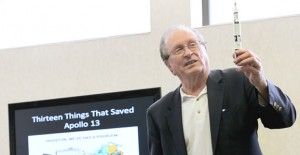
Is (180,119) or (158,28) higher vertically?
(158,28)

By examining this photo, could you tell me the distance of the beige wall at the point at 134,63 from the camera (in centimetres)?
402

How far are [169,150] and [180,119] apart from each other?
14 centimetres

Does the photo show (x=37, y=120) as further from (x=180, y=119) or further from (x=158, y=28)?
(x=180, y=119)

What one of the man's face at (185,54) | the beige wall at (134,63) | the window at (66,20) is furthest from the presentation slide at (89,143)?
the man's face at (185,54)

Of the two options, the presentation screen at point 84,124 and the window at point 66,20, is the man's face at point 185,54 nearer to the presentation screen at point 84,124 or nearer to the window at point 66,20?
the presentation screen at point 84,124

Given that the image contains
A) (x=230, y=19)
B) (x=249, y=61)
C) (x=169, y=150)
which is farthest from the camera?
(x=230, y=19)

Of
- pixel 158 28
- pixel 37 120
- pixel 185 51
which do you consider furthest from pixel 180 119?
pixel 37 120

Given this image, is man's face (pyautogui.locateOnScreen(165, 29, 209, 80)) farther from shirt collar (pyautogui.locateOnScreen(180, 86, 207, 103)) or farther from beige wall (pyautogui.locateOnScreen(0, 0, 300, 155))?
beige wall (pyautogui.locateOnScreen(0, 0, 300, 155))

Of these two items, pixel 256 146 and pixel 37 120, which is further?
pixel 37 120

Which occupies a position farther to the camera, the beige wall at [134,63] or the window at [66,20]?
the window at [66,20]

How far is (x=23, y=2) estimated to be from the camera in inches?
197

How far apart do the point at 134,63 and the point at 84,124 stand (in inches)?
23.3

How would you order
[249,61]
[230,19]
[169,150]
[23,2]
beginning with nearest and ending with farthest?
1. [249,61]
2. [169,150]
3. [230,19]
4. [23,2]

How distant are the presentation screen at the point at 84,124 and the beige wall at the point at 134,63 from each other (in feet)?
0.29
